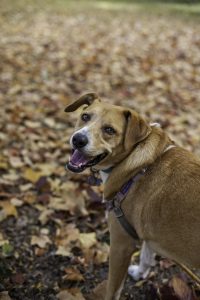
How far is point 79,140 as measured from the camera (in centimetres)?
316

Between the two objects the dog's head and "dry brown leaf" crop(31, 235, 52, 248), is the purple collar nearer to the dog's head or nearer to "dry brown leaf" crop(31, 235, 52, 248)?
the dog's head

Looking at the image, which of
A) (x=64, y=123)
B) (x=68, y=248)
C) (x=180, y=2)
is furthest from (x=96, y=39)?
(x=180, y=2)

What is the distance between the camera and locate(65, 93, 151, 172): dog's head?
319 centimetres

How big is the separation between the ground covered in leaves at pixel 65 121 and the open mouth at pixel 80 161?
1129mm

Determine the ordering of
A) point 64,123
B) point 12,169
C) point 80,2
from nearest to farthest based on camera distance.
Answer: point 12,169 < point 64,123 < point 80,2

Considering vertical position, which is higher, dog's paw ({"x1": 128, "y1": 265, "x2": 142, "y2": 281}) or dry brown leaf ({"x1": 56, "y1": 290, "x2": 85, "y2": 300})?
dry brown leaf ({"x1": 56, "y1": 290, "x2": 85, "y2": 300})

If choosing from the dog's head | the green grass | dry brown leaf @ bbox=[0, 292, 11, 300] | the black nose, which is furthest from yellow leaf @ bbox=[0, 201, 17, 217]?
the green grass

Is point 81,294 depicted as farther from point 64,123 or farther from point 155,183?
point 64,123

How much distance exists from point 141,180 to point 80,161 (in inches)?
19.2

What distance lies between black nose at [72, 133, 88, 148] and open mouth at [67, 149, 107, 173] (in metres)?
0.06

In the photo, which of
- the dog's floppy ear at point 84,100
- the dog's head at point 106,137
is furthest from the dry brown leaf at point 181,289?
the dog's floppy ear at point 84,100

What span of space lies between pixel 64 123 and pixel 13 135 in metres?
0.91

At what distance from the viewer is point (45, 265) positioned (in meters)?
3.97

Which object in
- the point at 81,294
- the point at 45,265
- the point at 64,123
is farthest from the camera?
the point at 64,123
